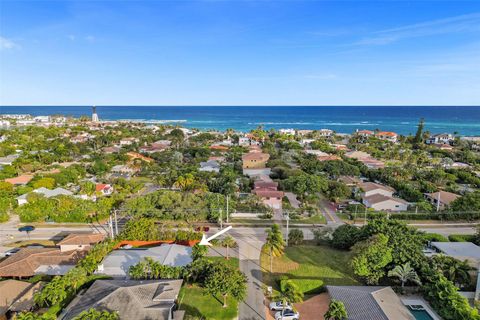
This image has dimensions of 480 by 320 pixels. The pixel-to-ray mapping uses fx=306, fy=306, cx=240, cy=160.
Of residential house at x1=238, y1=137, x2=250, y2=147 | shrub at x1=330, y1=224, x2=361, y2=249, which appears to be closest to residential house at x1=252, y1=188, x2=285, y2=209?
shrub at x1=330, y1=224, x2=361, y2=249

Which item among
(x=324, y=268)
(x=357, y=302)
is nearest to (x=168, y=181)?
(x=324, y=268)

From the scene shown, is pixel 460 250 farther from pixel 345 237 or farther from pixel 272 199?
pixel 272 199

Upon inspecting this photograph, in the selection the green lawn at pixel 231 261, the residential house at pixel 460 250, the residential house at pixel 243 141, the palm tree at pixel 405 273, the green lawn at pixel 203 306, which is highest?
the residential house at pixel 243 141

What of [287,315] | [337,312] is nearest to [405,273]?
[337,312]

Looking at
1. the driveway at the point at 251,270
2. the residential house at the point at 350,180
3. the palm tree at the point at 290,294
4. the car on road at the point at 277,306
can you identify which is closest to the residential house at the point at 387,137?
the residential house at the point at 350,180

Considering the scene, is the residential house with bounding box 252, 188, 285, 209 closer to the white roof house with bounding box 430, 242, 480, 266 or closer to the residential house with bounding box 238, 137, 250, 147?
the white roof house with bounding box 430, 242, 480, 266

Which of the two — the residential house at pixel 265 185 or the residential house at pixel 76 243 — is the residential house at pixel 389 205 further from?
the residential house at pixel 76 243

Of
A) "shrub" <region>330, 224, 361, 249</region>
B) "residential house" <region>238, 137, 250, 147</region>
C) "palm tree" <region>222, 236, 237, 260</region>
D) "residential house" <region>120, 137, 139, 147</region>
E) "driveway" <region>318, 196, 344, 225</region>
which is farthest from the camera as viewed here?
"residential house" <region>238, 137, 250, 147</region>
